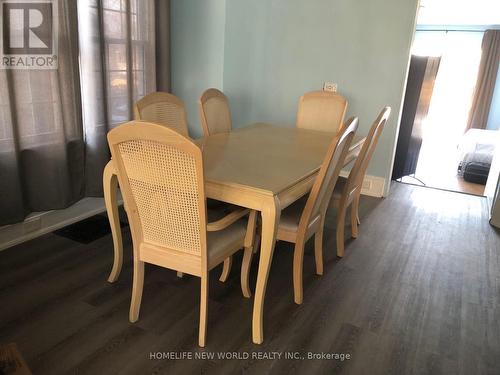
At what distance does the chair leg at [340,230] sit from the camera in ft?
8.46

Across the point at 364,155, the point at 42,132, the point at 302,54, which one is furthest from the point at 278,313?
the point at 302,54

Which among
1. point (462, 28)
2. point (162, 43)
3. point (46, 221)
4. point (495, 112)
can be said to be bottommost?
point (46, 221)

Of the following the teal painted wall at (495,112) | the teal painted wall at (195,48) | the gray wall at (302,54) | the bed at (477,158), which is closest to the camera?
the gray wall at (302,54)

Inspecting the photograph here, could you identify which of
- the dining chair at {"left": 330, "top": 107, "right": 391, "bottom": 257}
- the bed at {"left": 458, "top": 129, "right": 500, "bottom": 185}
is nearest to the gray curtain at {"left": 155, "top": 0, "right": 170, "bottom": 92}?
the dining chair at {"left": 330, "top": 107, "right": 391, "bottom": 257}

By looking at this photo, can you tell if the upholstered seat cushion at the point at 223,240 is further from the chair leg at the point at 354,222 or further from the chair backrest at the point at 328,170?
the chair leg at the point at 354,222

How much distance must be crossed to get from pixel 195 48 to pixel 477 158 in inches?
156

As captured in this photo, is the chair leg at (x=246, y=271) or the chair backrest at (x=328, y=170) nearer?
the chair backrest at (x=328, y=170)

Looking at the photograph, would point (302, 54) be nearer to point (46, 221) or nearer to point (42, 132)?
point (42, 132)

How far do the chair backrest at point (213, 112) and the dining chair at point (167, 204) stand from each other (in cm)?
124

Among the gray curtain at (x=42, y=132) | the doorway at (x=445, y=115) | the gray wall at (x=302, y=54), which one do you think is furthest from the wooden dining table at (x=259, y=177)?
the doorway at (x=445, y=115)

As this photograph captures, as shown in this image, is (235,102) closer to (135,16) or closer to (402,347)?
(135,16)

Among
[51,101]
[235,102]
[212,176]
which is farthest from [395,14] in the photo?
[51,101]

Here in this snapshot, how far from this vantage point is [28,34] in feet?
7.72

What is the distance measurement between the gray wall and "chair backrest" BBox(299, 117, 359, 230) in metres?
2.00
